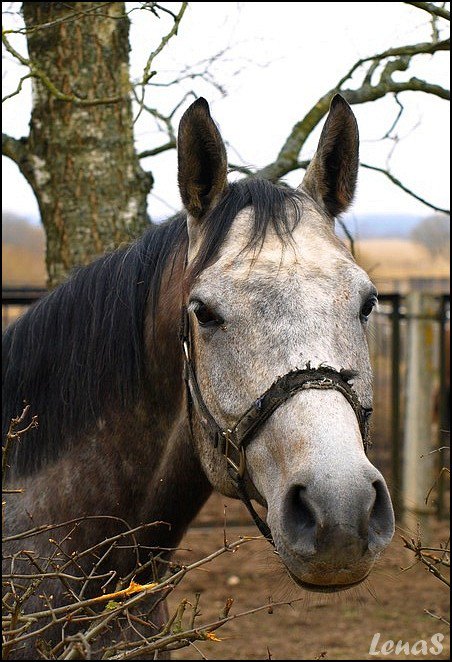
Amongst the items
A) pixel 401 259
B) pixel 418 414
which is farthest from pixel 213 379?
pixel 401 259

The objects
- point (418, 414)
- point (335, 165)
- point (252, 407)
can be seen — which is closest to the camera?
point (252, 407)

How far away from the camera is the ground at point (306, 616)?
5.86m

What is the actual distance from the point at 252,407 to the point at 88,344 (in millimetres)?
965

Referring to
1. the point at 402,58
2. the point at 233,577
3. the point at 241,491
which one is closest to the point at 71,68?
the point at 402,58

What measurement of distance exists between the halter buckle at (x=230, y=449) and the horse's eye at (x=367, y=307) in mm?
609

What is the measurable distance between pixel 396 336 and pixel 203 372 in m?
6.46

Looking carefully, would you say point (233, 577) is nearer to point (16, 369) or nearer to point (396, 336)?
point (396, 336)

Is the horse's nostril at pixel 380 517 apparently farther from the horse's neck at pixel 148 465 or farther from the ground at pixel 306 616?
the ground at pixel 306 616

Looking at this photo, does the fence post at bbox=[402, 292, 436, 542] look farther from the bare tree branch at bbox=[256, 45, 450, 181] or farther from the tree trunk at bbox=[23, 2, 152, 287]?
the tree trunk at bbox=[23, 2, 152, 287]

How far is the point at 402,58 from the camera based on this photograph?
15.3 ft

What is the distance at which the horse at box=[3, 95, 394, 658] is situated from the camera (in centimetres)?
216

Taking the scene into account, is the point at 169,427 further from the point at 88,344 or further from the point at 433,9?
the point at 433,9

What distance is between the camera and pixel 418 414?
8125 millimetres

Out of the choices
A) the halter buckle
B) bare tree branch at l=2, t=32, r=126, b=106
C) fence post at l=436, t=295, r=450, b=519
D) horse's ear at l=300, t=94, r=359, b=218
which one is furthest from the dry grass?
the halter buckle
